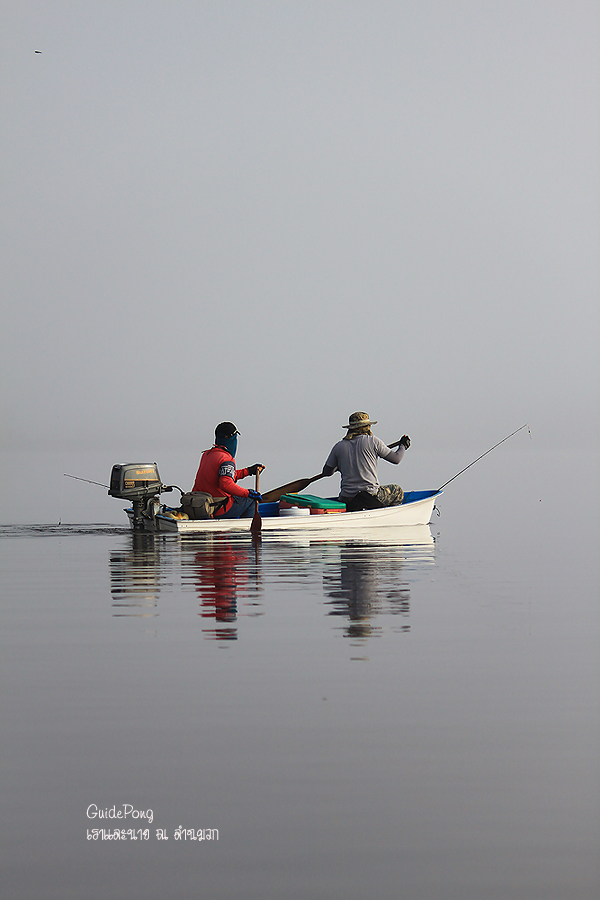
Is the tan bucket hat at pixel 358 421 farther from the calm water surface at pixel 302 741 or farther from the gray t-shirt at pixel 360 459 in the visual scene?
the calm water surface at pixel 302 741

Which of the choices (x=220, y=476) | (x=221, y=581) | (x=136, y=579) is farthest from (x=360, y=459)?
(x=136, y=579)

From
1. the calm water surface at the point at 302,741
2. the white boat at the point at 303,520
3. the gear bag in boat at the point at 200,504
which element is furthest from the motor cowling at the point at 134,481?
the calm water surface at the point at 302,741

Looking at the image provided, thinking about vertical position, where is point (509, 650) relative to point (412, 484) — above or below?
below

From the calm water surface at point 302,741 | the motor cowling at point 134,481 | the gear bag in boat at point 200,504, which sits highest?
the motor cowling at point 134,481

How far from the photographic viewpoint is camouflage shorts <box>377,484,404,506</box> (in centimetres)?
1875

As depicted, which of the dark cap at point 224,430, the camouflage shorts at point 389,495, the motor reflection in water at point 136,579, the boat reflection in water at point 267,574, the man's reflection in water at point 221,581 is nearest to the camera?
the man's reflection in water at point 221,581

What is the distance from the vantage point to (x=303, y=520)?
18.2 m

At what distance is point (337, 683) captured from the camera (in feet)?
23.8

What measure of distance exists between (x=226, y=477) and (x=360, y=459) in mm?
2504

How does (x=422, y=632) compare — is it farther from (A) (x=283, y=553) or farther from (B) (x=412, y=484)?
(B) (x=412, y=484)

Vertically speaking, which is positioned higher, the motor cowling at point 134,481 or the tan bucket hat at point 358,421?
the tan bucket hat at point 358,421

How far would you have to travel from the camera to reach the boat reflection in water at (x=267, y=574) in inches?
405

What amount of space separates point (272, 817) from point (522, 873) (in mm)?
1187

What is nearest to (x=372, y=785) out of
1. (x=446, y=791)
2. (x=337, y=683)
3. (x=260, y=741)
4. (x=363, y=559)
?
(x=446, y=791)
